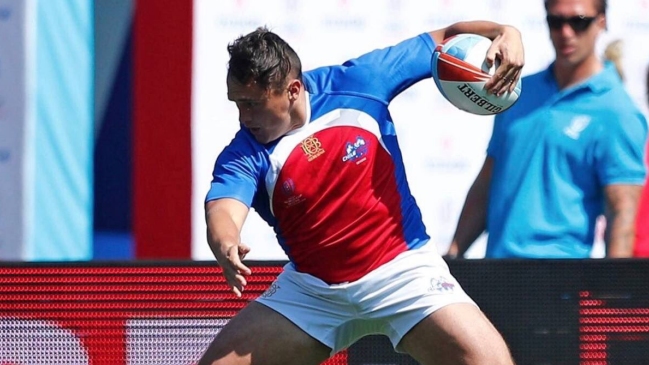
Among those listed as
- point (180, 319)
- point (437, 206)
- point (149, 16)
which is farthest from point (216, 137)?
point (180, 319)

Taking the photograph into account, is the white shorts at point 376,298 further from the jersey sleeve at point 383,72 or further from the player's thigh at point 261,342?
the jersey sleeve at point 383,72

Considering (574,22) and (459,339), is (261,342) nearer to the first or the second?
(459,339)

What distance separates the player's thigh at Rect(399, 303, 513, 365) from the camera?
180 inches

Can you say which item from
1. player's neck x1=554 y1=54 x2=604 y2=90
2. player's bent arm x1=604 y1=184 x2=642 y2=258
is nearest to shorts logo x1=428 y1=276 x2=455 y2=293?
player's bent arm x1=604 y1=184 x2=642 y2=258

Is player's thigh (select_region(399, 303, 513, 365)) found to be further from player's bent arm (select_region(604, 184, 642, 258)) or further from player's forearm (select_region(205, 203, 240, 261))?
player's bent arm (select_region(604, 184, 642, 258))

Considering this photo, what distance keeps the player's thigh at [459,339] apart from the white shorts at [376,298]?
0.13ft

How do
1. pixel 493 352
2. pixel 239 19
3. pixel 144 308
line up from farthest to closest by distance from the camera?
pixel 239 19, pixel 144 308, pixel 493 352

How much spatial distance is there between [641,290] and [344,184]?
1.48 metres

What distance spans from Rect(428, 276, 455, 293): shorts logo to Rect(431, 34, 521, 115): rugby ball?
636 millimetres

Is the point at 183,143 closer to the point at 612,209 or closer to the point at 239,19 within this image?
the point at 239,19

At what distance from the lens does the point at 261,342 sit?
4.68 metres

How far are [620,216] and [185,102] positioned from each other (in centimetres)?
317

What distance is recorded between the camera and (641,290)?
5.42 metres

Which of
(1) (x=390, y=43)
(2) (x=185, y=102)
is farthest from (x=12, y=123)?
(1) (x=390, y=43)
